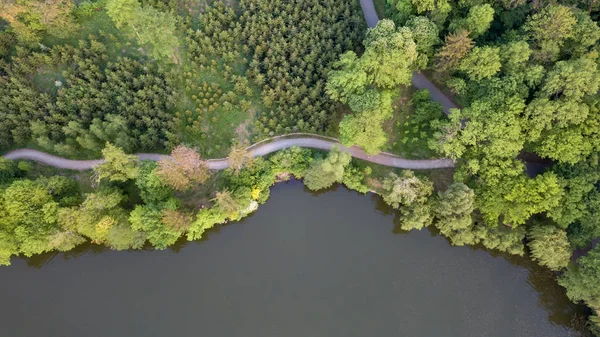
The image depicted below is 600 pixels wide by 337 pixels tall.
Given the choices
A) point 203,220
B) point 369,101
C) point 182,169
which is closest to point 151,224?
point 203,220

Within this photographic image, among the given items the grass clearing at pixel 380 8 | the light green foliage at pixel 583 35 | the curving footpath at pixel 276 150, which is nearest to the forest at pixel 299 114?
the light green foliage at pixel 583 35

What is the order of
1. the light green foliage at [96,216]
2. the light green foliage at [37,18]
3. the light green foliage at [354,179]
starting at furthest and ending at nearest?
the light green foliage at [37,18]
the light green foliage at [354,179]
the light green foliage at [96,216]

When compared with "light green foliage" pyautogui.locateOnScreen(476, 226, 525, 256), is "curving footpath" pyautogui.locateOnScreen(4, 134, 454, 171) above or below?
above

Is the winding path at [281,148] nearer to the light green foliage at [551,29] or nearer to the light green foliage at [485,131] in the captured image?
the light green foliage at [485,131]

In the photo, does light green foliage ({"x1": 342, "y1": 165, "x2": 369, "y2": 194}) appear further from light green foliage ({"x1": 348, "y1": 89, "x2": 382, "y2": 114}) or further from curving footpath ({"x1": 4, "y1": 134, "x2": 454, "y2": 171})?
light green foliage ({"x1": 348, "y1": 89, "x2": 382, "y2": 114})

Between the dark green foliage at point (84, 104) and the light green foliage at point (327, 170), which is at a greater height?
the dark green foliage at point (84, 104)

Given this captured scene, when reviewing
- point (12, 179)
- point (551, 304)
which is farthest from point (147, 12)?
point (551, 304)

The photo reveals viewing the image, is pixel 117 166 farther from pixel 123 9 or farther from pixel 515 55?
pixel 515 55

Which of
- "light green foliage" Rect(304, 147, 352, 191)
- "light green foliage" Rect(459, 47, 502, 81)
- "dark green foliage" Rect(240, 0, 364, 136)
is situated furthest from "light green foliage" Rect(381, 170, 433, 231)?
"light green foliage" Rect(459, 47, 502, 81)
